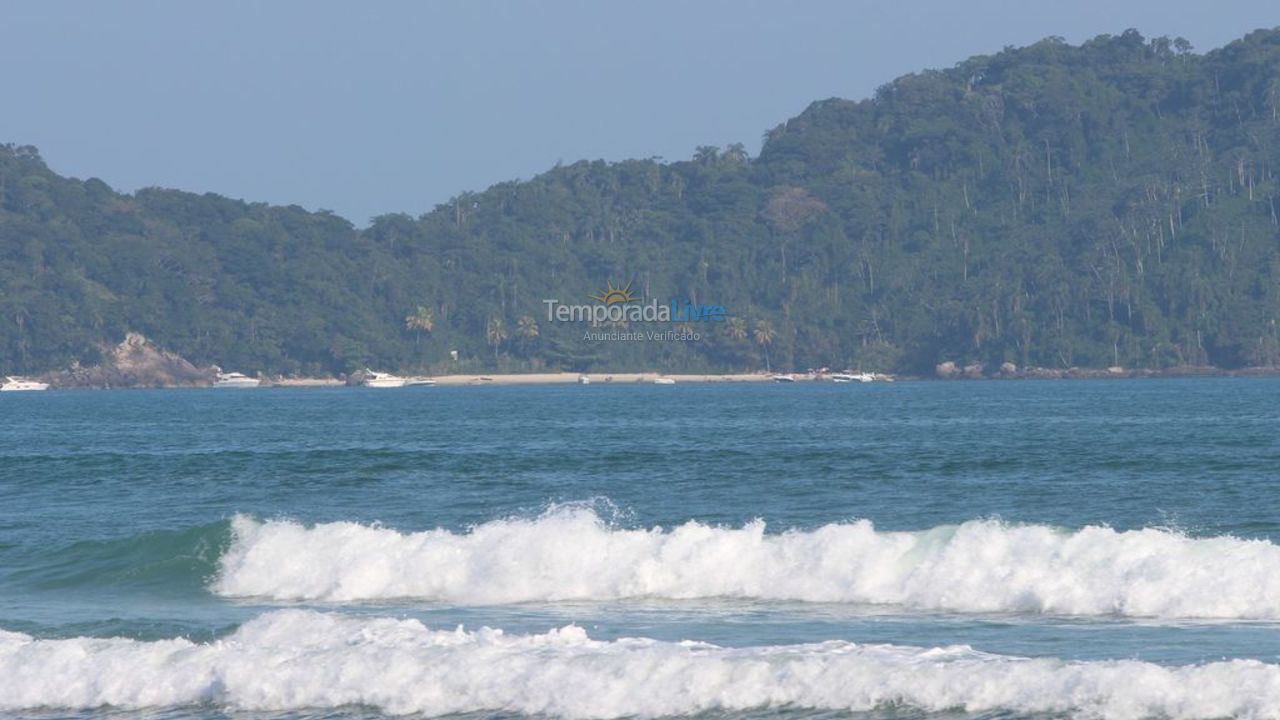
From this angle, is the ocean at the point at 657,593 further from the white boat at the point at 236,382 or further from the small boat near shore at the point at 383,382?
the white boat at the point at 236,382

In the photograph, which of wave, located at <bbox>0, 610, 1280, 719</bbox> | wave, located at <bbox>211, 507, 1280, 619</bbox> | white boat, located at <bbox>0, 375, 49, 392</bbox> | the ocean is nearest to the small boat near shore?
white boat, located at <bbox>0, 375, 49, 392</bbox>

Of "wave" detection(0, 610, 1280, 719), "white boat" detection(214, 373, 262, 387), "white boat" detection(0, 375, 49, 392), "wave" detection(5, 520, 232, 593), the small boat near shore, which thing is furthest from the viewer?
"white boat" detection(214, 373, 262, 387)

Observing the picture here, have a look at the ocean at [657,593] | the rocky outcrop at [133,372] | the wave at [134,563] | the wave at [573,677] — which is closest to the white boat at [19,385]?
the rocky outcrop at [133,372]

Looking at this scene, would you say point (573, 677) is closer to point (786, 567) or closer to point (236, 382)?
point (786, 567)

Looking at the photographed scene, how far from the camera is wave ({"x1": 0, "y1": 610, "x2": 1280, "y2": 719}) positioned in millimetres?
16781

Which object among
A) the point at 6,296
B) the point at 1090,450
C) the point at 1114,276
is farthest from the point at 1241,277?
the point at 1090,450

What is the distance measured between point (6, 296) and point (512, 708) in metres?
191

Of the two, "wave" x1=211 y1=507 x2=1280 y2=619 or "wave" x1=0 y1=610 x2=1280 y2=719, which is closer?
"wave" x1=0 y1=610 x2=1280 y2=719

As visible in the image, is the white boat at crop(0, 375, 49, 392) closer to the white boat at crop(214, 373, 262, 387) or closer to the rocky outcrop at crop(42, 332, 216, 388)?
the rocky outcrop at crop(42, 332, 216, 388)

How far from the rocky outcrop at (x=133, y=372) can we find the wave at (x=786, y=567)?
173665mm

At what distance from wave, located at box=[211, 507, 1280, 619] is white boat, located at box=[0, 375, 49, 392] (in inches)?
6666

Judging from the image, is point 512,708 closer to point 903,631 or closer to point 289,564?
point 903,631

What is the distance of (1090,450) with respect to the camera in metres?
52.6

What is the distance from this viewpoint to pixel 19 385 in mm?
188625
